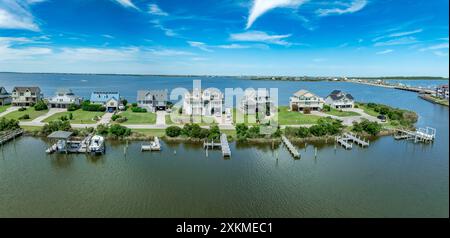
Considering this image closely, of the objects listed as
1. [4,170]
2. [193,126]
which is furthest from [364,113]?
[4,170]

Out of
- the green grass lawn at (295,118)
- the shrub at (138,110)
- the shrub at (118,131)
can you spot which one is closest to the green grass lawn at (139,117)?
the shrub at (138,110)

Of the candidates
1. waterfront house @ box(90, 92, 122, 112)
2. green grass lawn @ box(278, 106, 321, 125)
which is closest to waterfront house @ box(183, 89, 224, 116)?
green grass lawn @ box(278, 106, 321, 125)

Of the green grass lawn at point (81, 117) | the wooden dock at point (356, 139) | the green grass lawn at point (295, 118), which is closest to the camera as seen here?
the wooden dock at point (356, 139)

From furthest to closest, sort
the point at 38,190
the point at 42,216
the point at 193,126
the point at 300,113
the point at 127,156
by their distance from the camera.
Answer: the point at 300,113, the point at 193,126, the point at 127,156, the point at 38,190, the point at 42,216

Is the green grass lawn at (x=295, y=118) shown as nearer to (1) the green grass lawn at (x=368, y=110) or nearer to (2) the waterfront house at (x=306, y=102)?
(2) the waterfront house at (x=306, y=102)

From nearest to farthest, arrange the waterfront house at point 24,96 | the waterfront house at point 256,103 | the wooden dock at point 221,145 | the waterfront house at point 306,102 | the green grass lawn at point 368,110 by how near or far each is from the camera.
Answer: the wooden dock at point 221,145 → the waterfront house at point 256,103 → the green grass lawn at point 368,110 → the waterfront house at point 306,102 → the waterfront house at point 24,96

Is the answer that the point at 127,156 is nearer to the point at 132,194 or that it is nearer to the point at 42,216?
the point at 132,194
